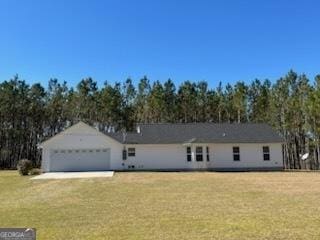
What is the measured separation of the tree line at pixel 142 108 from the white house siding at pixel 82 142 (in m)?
21.9

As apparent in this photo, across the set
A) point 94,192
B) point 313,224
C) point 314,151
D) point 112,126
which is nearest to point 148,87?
point 112,126

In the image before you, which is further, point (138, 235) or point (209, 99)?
point (209, 99)

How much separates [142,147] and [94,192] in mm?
17259

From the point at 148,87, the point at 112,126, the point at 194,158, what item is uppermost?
the point at 148,87

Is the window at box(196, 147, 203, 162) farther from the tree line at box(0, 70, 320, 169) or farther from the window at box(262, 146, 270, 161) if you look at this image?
the tree line at box(0, 70, 320, 169)

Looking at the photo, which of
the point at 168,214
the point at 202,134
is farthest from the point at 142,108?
the point at 168,214

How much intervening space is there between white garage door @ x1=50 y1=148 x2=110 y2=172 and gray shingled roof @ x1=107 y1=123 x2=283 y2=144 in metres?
2.12

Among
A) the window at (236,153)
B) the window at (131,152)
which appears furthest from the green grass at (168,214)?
the window at (236,153)

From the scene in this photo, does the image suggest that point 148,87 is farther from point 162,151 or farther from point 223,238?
point 223,238

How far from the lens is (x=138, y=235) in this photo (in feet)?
28.3

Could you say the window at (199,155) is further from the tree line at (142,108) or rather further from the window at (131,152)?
the tree line at (142,108)

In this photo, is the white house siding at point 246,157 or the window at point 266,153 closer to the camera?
the white house siding at point 246,157

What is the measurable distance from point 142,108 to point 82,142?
82.7ft

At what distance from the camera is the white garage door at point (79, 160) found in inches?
1345
